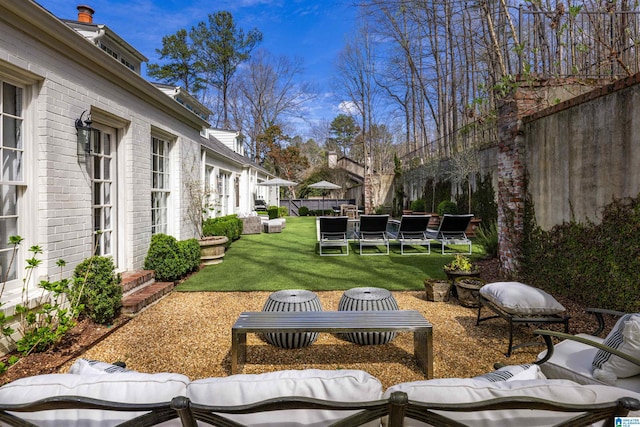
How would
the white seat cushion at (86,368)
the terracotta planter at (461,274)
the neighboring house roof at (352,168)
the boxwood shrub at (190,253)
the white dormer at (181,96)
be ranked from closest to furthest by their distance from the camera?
1. the white seat cushion at (86,368)
2. the terracotta planter at (461,274)
3. the boxwood shrub at (190,253)
4. the white dormer at (181,96)
5. the neighboring house roof at (352,168)

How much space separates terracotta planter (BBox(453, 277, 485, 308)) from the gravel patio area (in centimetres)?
15

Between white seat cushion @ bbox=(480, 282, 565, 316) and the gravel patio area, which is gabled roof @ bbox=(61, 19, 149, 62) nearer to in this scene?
the gravel patio area

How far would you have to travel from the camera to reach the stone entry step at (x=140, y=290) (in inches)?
196

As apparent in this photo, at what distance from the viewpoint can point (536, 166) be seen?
5871 millimetres

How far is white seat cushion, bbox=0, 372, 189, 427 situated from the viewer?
1383 millimetres

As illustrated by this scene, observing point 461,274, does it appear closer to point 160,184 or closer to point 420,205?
point 160,184

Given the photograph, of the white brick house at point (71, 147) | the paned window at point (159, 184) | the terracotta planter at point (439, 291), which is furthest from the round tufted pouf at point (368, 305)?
the paned window at point (159, 184)

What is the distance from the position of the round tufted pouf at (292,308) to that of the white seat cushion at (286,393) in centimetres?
226

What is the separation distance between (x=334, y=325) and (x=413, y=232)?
714 centimetres

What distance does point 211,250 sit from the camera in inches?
334

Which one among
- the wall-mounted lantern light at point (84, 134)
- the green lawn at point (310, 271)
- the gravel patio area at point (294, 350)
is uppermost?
the wall-mounted lantern light at point (84, 134)

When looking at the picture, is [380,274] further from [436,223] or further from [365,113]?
[365,113]

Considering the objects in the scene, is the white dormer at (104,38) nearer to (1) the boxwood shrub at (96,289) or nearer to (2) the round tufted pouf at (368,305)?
(1) the boxwood shrub at (96,289)

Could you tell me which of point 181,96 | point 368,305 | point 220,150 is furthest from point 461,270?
point 220,150
